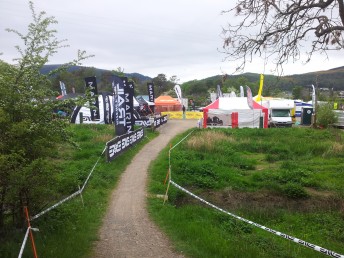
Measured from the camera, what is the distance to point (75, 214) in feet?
30.1

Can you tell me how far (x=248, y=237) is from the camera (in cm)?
912

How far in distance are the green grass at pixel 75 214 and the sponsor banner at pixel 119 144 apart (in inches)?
12.2

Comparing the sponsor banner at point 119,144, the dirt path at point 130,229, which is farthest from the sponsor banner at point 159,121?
the dirt path at point 130,229

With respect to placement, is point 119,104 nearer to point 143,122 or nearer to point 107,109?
point 143,122

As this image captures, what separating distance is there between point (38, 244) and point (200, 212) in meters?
4.98

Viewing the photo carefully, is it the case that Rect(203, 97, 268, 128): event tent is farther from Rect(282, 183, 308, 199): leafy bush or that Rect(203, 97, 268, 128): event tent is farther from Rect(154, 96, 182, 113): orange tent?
Rect(154, 96, 182, 113): orange tent

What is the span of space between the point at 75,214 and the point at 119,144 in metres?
8.48

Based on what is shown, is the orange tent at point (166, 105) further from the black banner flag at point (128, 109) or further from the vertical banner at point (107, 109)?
the black banner flag at point (128, 109)

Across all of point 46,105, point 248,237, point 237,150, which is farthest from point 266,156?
point 46,105

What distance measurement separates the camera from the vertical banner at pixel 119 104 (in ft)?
67.5

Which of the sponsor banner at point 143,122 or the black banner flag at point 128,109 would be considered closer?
the black banner flag at point 128,109

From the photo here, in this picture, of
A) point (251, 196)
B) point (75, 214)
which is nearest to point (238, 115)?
point (251, 196)

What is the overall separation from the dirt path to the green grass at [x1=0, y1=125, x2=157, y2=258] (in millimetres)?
264

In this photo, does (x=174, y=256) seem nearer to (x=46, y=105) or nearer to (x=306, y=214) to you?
(x=46, y=105)
